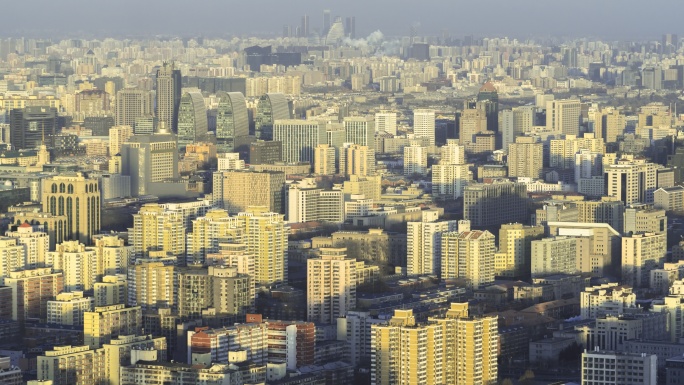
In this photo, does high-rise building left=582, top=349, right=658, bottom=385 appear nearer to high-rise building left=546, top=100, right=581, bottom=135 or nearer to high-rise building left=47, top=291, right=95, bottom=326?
high-rise building left=47, top=291, right=95, bottom=326

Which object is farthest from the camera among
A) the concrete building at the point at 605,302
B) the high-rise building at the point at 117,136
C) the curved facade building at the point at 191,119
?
the curved facade building at the point at 191,119

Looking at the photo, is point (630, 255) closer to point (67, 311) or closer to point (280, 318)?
point (280, 318)

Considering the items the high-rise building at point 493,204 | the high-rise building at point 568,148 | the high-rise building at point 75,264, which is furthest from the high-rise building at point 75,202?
the high-rise building at point 568,148

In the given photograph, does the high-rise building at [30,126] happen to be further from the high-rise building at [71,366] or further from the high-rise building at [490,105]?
the high-rise building at [71,366]

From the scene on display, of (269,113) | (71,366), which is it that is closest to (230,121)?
(269,113)

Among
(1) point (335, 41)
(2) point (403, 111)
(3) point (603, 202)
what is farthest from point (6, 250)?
(1) point (335, 41)

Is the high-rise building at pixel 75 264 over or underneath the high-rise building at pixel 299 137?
underneath
